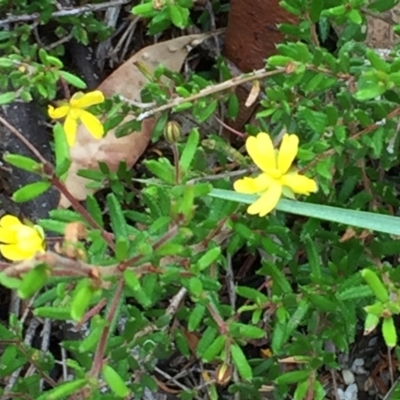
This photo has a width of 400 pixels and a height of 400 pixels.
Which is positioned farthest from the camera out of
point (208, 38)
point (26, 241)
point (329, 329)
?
point (208, 38)

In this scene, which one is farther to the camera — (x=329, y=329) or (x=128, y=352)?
(x=329, y=329)

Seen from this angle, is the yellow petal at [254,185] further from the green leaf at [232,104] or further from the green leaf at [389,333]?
the green leaf at [232,104]

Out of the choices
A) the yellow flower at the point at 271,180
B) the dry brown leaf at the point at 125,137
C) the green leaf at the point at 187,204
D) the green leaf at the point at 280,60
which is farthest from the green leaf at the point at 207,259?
the dry brown leaf at the point at 125,137

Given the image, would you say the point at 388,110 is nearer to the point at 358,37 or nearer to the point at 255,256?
the point at 358,37

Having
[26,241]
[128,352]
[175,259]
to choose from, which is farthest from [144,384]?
[26,241]

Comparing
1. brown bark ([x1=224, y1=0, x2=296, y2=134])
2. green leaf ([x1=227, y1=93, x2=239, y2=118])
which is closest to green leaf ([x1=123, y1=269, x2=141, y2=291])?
green leaf ([x1=227, y1=93, x2=239, y2=118])

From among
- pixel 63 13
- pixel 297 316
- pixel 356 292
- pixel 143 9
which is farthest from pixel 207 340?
pixel 63 13

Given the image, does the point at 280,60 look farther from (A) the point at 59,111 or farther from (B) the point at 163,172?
(A) the point at 59,111
